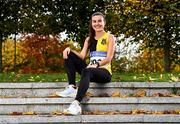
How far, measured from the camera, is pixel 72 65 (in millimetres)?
8555

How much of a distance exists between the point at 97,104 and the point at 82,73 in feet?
1.95

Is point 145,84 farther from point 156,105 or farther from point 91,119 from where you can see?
point 91,119

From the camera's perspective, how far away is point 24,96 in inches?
347

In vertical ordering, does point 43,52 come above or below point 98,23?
above

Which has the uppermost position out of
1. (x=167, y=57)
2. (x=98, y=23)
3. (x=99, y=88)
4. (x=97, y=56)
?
(x=98, y=23)

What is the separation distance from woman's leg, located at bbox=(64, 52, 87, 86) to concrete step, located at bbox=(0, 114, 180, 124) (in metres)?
1.35

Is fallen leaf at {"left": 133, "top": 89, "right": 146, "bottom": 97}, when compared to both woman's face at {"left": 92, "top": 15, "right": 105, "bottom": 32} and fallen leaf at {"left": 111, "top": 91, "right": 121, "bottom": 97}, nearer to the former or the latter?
fallen leaf at {"left": 111, "top": 91, "right": 121, "bottom": 97}

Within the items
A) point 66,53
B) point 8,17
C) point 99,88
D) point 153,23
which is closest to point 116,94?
point 99,88

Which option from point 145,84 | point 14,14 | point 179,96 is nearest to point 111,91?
point 145,84

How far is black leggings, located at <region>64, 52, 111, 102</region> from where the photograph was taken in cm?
774

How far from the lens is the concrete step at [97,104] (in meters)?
7.85

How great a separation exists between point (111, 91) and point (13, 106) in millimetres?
1837

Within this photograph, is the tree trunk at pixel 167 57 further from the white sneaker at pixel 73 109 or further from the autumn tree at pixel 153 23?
the white sneaker at pixel 73 109

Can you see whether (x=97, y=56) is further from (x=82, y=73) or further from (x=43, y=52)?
(x=43, y=52)
